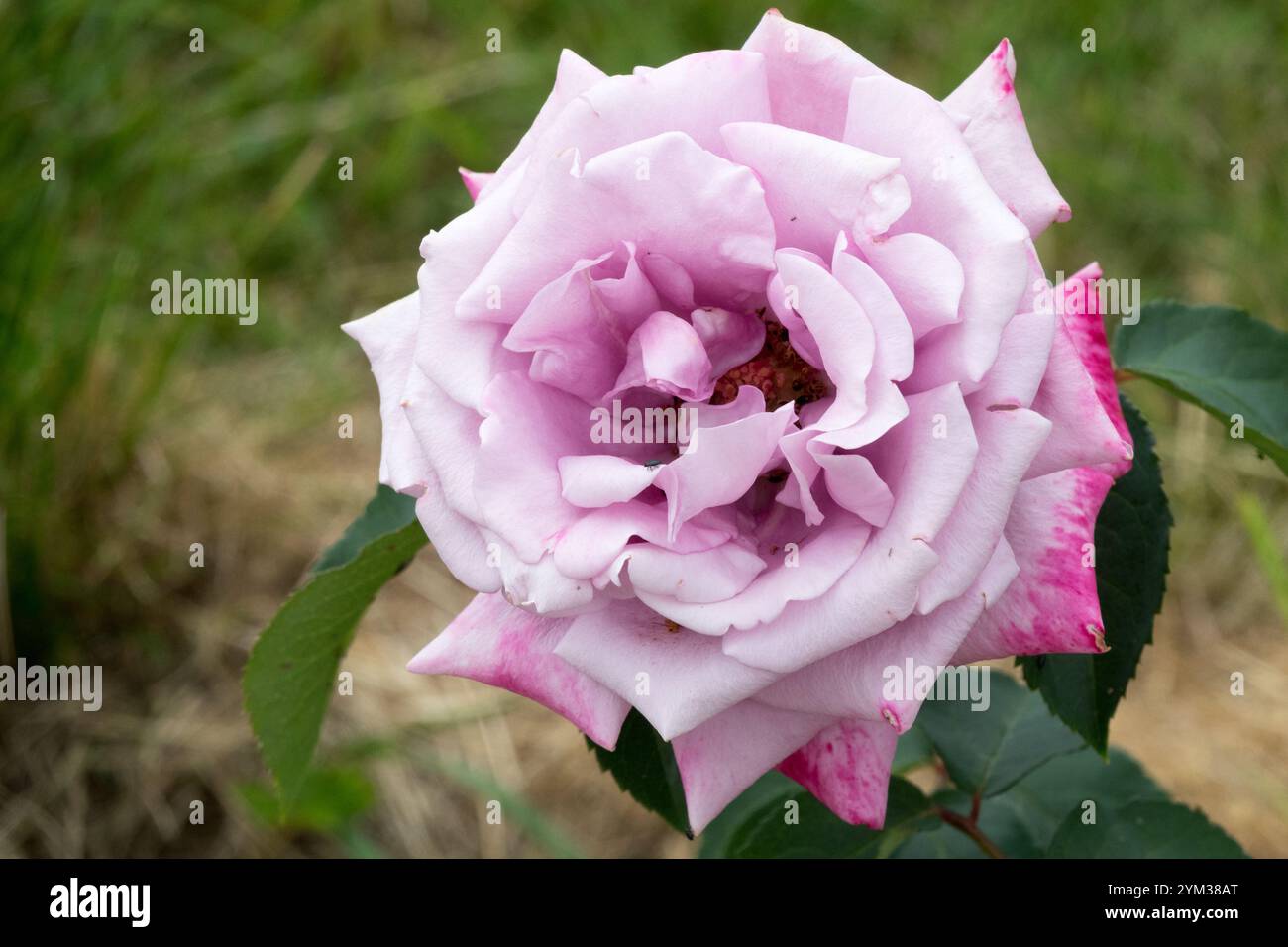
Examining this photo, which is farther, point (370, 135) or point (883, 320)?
point (370, 135)

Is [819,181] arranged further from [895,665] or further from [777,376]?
[895,665]

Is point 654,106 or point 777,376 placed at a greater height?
point 654,106

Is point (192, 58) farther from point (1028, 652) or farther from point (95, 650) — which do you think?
point (1028, 652)

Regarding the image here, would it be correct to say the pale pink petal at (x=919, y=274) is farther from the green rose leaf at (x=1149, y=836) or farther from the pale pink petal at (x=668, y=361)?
the green rose leaf at (x=1149, y=836)

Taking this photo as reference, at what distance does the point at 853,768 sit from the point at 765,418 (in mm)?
190

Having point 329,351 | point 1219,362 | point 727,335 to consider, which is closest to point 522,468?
point 727,335

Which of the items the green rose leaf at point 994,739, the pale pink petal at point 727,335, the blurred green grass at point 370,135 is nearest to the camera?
the pale pink petal at point 727,335

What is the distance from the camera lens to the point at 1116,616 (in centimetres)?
75

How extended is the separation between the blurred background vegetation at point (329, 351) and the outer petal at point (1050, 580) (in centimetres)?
64

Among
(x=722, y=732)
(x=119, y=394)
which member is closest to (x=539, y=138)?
(x=722, y=732)

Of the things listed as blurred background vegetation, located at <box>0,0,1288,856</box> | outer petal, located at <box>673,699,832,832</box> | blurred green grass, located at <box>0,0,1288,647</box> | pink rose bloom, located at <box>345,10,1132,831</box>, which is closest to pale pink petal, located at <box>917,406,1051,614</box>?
pink rose bloom, located at <box>345,10,1132,831</box>

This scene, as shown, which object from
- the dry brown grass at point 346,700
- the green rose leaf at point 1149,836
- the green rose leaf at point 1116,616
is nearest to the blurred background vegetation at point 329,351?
the dry brown grass at point 346,700

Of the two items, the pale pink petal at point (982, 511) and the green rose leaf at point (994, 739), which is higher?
the pale pink petal at point (982, 511)

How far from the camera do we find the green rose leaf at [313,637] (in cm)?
77
